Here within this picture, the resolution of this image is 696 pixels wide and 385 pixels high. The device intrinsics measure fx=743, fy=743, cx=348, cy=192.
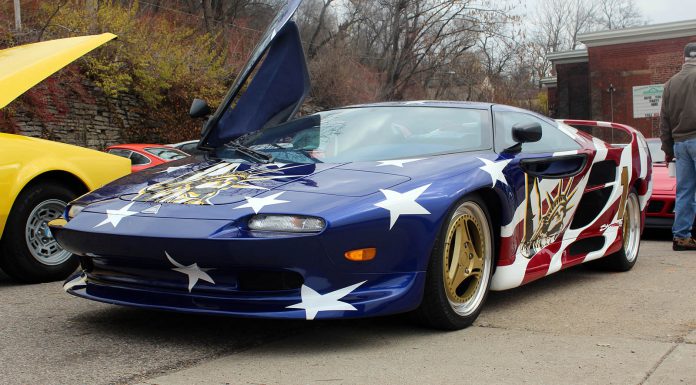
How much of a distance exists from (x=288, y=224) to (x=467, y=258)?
108 centimetres

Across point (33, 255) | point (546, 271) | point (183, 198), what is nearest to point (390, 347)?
point (183, 198)

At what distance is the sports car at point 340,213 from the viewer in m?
3.04

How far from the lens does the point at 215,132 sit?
462 cm

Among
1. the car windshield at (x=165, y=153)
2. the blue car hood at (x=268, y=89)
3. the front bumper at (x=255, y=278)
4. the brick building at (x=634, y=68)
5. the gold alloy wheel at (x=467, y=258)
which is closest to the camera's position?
the front bumper at (x=255, y=278)

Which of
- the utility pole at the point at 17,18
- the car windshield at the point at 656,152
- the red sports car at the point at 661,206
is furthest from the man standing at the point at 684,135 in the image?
the utility pole at the point at 17,18

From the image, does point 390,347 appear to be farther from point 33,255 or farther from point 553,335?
point 33,255

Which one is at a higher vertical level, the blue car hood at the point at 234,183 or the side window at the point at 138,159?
the blue car hood at the point at 234,183

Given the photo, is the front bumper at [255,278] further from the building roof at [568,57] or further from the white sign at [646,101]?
the building roof at [568,57]

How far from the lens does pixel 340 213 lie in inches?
Result: 119

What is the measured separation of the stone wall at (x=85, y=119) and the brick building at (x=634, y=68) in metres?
21.5

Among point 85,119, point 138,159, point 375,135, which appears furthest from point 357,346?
point 85,119

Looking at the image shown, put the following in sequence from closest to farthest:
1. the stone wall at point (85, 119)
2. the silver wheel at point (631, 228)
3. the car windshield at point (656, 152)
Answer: the silver wheel at point (631, 228), the car windshield at point (656, 152), the stone wall at point (85, 119)

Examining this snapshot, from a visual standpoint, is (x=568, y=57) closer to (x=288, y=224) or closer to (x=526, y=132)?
(x=526, y=132)

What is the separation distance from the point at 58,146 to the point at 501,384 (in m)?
3.57
